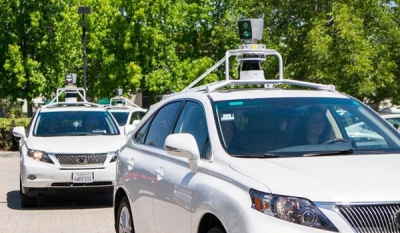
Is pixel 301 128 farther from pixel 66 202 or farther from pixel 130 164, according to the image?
pixel 66 202

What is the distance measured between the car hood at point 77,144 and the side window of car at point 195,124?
6.57m

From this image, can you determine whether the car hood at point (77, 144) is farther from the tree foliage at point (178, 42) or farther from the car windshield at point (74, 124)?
the tree foliage at point (178, 42)

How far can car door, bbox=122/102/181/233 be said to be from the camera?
23.6 ft

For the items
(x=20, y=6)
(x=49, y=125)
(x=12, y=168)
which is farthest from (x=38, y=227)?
(x=20, y=6)

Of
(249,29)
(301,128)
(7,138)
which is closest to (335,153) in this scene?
(301,128)

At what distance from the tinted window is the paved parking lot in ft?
11.2

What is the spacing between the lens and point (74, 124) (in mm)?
15031

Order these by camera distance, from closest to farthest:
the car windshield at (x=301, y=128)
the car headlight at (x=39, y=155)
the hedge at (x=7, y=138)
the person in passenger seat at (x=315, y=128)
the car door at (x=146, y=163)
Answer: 1. the car windshield at (x=301, y=128)
2. the person in passenger seat at (x=315, y=128)
3. the car door at (x=146, y=163)
4. the car headlight at (x=39, y=155)
5. the hedge at (x=7, y=138)

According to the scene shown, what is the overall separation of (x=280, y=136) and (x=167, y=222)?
44.2 inches

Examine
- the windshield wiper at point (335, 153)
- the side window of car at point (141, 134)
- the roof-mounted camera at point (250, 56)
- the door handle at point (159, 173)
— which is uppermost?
the roof-mounted camera at point (250, 56)

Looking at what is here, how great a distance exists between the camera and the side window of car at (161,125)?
7.34m

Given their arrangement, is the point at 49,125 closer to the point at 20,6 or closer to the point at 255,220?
the point at 255,220

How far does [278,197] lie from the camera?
5.16m

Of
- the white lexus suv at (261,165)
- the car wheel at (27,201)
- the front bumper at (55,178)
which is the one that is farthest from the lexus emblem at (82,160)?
the white lexus suv at (261,165)
